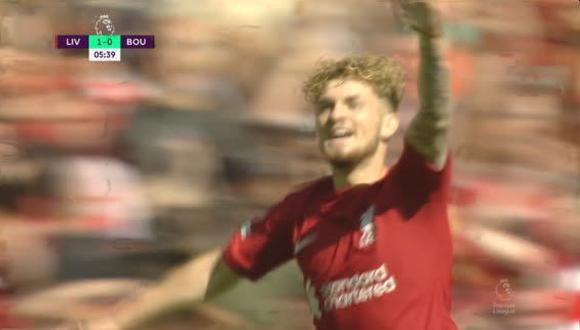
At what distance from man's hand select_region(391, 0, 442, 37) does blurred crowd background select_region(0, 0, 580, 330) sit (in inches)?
36.7

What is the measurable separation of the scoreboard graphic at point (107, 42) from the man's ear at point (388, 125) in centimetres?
78

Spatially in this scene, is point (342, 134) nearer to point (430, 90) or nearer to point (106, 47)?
point (430, 90)

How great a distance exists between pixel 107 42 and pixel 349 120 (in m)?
0.85

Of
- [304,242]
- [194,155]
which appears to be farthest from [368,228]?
[194,155]

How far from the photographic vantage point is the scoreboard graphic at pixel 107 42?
283 cm

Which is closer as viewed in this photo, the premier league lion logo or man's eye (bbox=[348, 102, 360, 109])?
man's eye (bbox=[348, 102, 360, 109])

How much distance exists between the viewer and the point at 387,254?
82.2 inches

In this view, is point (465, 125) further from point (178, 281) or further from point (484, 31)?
point (178, 281)

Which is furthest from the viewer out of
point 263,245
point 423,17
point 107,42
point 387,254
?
point 107,42

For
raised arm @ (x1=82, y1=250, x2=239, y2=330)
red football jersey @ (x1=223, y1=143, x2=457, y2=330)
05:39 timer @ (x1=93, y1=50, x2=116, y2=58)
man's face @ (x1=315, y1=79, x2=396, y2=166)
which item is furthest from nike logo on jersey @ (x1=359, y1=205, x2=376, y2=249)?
05:39 timer @ (x1=93, y1=50, x2=116, y2=58)

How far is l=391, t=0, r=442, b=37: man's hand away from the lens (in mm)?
1835

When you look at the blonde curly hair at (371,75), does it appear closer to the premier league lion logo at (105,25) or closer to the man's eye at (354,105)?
the man's eye at (354,105)
